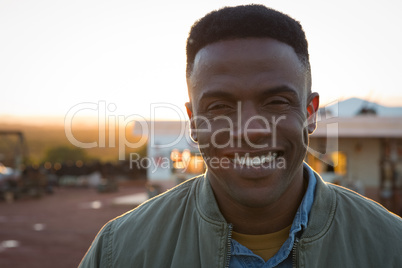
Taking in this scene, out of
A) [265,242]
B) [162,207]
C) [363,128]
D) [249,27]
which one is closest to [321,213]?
[265,242]

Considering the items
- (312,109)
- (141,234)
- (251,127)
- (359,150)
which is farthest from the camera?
(359,150)

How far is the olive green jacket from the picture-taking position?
1665mm

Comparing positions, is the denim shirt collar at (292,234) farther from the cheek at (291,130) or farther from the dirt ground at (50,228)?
the dirt ground at (50,228)

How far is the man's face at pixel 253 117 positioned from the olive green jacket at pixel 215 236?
201 millimetres

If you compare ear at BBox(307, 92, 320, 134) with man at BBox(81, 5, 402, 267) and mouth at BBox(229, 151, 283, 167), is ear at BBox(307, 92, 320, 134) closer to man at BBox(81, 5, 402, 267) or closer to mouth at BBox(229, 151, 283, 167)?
man at BBox(81, 5, 402, 267)

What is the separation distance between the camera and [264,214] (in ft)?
5.89

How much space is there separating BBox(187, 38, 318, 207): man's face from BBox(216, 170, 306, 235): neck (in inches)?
2.6

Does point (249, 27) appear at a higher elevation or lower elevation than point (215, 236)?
higher

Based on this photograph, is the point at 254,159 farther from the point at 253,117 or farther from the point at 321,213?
the point at 321,213

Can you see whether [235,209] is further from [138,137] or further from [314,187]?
[138,137]

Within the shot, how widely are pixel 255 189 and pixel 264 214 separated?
0.16 meters

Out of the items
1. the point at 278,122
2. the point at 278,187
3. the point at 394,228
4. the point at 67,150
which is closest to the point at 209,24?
the point at 278,122

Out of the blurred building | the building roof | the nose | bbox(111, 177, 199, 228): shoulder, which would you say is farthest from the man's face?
the building roof

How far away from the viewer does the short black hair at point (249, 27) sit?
1772 mm
